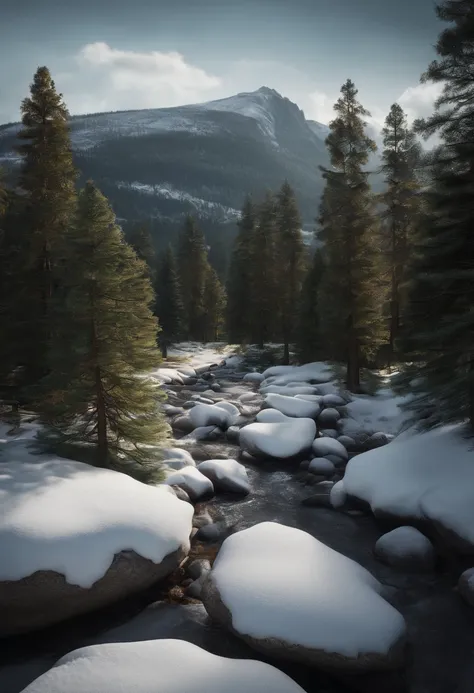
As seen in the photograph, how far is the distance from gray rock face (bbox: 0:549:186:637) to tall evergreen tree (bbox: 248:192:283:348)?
31714mm

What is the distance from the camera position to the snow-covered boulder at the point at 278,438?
15.9m

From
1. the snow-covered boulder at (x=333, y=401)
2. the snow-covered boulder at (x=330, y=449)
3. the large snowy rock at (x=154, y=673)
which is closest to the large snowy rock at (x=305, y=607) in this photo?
the large snowy rock at (x=154, y=673)

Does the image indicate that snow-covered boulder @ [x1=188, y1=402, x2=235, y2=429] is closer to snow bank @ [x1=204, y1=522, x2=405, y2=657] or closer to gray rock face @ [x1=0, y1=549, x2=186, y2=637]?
snow bank @ [x1=204, y1=522, x2=405, y2=657]

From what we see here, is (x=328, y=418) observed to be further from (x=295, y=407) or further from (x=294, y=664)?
(x=294, y=664)

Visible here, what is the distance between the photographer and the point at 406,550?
968cm

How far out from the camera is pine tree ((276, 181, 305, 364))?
35094 millimetres

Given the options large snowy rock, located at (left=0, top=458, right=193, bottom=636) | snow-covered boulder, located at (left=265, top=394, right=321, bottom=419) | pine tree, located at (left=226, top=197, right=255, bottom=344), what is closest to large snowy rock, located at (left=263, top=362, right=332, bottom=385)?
snow-covered boulder, located at (left=265, top=394, right=321, bottom=419)

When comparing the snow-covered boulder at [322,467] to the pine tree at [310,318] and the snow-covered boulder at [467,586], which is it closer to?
the snow-covered boulder at [467,586]

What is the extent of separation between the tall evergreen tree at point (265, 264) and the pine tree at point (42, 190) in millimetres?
23265

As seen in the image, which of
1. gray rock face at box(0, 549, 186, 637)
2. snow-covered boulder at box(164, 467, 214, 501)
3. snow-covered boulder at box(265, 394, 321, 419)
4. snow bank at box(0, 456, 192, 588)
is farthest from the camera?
snow-covered boulder at box(265, 394, 321, 419)

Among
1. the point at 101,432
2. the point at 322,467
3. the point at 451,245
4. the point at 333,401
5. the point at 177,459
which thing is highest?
the point at 451,245

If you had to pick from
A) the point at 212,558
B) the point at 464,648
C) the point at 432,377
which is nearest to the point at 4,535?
the point at 212,558

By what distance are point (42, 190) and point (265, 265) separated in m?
24.7

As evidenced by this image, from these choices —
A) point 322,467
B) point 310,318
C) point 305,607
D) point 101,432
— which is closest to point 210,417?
point 322,467
